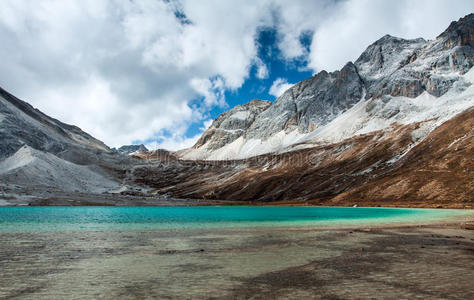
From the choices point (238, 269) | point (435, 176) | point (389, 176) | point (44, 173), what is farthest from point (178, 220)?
point (44, 173)

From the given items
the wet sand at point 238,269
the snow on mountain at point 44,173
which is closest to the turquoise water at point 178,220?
the wet sand at point 238,269

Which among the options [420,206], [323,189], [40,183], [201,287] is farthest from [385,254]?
[40,183]

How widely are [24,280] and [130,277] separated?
485cm

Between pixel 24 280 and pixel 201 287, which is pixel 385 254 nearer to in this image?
pixel 201 287

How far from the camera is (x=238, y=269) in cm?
1739

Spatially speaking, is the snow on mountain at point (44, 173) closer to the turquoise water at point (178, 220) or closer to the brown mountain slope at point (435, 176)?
the turquoise water at point (178, 220)

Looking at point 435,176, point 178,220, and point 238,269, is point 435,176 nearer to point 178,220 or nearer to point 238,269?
point 178,220

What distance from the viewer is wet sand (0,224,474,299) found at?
13.1m

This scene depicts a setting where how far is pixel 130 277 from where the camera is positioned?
51.7ft

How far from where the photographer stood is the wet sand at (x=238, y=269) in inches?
515

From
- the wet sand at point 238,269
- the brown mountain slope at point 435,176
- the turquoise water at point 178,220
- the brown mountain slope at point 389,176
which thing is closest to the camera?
the wet sand at point 238,269

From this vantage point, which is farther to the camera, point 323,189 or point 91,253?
point 323,189

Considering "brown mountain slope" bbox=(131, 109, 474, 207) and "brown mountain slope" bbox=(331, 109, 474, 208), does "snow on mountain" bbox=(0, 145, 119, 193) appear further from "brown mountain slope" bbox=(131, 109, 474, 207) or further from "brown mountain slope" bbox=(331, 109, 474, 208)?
"brown mountain slope" bbox=(331, 109, 474, 208)

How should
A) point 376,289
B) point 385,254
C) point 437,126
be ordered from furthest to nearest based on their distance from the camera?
point 437,126, point 385,254, point 376,289
